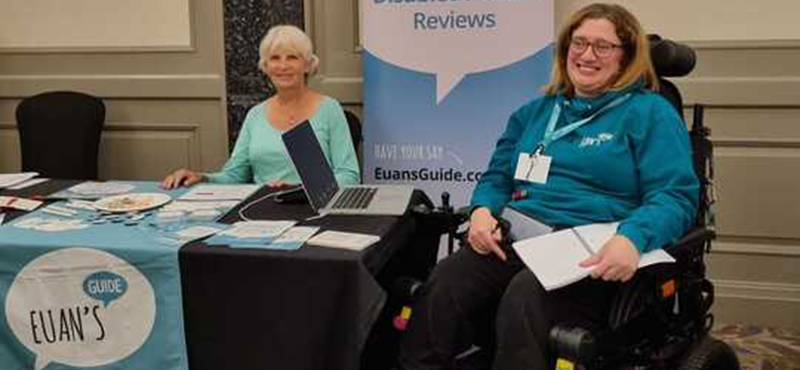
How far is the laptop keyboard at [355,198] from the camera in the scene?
2.07m

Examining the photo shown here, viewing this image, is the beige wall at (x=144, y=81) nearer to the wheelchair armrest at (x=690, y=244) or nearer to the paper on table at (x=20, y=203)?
the paper on table at (x=20, y=203)

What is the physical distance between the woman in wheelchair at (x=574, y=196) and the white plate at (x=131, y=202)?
2.65 feet

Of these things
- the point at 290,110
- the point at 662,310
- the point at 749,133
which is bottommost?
the point at 662,310

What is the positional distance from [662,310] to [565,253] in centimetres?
30

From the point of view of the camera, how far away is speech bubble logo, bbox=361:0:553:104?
2.92 metres

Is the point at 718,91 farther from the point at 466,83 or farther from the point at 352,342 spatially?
the point at 352,342

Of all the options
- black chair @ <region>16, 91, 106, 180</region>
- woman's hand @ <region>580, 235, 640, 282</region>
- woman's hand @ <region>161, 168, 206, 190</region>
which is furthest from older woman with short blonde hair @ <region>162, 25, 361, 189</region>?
woman's hand @ <region>580, 235, 640, 282</region>

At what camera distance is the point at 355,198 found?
85.1 inches

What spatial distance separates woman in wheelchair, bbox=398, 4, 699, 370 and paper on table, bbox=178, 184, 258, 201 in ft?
2.22

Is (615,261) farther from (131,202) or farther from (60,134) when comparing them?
(60,134)

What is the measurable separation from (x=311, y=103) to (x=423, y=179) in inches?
23.2

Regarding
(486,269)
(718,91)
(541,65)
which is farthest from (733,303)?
(486,269)

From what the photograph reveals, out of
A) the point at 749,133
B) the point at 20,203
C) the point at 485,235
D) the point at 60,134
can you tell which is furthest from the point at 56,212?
the point at 749,133

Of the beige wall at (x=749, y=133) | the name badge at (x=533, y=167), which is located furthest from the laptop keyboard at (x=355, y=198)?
the beige wall at (x=749, y=133)
